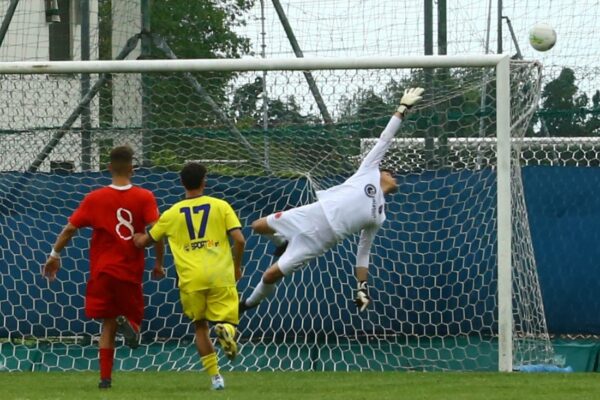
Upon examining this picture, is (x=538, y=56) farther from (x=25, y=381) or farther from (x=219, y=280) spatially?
(x=25, y=381)

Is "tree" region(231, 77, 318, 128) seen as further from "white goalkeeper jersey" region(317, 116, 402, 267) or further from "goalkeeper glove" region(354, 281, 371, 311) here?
"goalkeeper glove" region(354, 281, 371, 311)

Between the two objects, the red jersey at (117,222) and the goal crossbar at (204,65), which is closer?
the red jersey at (117,222)

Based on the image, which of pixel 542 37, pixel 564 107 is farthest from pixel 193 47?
pixel 542 37

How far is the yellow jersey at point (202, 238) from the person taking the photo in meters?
10.1

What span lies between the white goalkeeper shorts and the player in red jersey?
57.3 inches

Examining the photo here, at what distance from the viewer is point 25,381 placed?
11188 millimetres

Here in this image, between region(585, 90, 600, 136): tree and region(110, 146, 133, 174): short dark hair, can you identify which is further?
region(585, 90, 600, 136): tree

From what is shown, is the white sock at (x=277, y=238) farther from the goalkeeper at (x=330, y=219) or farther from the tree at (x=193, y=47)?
the tree at (x=193, y=47)

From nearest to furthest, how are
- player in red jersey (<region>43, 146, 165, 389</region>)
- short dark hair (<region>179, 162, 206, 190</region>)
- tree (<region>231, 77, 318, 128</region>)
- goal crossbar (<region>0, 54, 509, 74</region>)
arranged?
short dark hair (<region>179, 162, 206, 190</region>) → player in red jersey (<region>43, 146, 165, 389</region>) → goal crossbar (<region>0, 54, 509, 74</region>) → tree (<region>231, 77, 318, 128</region>)

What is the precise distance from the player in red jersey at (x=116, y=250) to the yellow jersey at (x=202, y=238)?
0.26 meters

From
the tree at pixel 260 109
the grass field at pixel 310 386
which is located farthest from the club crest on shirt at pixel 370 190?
the tree at pixel 260 109

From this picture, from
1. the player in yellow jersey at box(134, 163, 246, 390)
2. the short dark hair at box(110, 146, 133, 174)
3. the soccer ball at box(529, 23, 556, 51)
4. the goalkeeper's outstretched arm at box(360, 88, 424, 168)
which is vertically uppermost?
the soccer ball at box(529, 23, 556, 51)

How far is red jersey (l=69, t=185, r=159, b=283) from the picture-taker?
411 inches

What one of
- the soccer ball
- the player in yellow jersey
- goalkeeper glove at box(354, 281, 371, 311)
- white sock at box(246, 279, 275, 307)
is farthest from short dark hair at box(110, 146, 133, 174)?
the soccer ball
